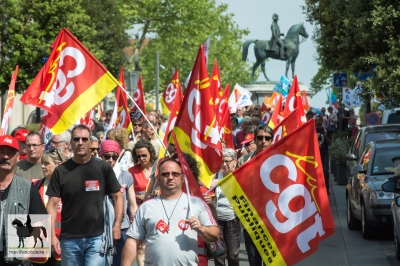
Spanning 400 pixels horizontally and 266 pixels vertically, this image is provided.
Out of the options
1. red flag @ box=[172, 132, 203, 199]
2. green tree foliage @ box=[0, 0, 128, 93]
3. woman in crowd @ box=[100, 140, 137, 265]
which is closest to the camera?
red flag @ box=[172, 132, 203, 199]

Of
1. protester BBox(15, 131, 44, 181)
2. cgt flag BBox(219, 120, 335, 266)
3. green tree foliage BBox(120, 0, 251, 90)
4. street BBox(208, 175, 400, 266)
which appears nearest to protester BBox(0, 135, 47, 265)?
cgt flag BBox(219, 120, 335, 266)

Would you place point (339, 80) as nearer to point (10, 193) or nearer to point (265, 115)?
point (265, 115)

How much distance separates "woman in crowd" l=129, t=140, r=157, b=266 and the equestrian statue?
33541 millimetres

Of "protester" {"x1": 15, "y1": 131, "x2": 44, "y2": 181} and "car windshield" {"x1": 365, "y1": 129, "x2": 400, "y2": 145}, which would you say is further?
"car windshield" {"x1": 365, "y1": 129, "x2": 400, "y2": 145}

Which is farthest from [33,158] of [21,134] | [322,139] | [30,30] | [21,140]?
[30,30]

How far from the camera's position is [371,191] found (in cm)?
1381

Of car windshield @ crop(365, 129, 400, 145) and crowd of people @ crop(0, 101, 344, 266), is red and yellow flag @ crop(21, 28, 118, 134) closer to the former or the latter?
crowd of people @ crop(0, 101, 344, 266)

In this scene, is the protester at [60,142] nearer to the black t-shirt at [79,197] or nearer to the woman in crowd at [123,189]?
the woman in crowd at [123,189]

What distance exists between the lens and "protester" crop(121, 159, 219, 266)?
6.81 meters

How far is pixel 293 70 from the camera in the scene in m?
44.6

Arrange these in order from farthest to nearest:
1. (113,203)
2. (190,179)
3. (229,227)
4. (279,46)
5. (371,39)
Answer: (279,46) → (371,39) → (229,227) → (113,203) → (190,179)

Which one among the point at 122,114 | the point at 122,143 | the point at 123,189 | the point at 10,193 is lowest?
the point at 123,189

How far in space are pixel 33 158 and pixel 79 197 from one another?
1.57m

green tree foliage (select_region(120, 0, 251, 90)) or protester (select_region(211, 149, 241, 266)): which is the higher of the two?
green tree foliage (select_region(120, 0, 251, 90))
